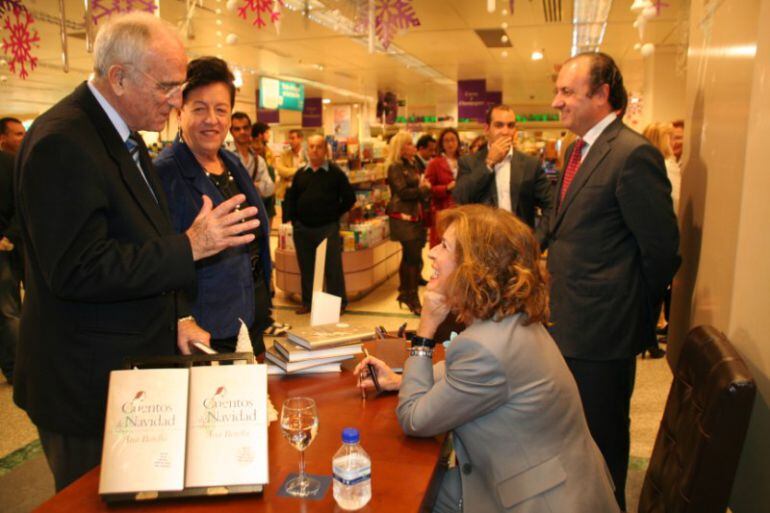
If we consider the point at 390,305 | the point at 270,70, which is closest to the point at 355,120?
the point at 270,70

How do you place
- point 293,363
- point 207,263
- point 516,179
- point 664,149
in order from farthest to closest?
1. point 664,149
2. point 516,179
3. point 207,263
4. point 293,363

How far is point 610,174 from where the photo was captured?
2.36 metres

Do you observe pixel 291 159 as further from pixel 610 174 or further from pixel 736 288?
pixel 736 288

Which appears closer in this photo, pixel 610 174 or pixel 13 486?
pixel 610 174

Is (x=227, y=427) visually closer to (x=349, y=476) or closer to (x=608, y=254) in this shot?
(x=349, y=476)

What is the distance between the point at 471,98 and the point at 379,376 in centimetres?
1337

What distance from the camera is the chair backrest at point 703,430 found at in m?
1.34

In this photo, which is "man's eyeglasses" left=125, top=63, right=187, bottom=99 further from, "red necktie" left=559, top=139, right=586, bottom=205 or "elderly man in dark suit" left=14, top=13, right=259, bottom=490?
"red necktie" left=559, top=139, right=586, bottom=205

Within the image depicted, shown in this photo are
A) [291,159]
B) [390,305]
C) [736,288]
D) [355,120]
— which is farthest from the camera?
[355,120]

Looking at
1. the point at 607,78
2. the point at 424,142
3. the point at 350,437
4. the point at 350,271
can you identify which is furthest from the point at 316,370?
the point at 424,142

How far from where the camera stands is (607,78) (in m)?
2.57

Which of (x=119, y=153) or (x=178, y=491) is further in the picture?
(x=119, y=153)

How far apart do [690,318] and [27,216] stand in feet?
8.92

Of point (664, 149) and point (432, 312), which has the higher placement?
point (664, 149)
